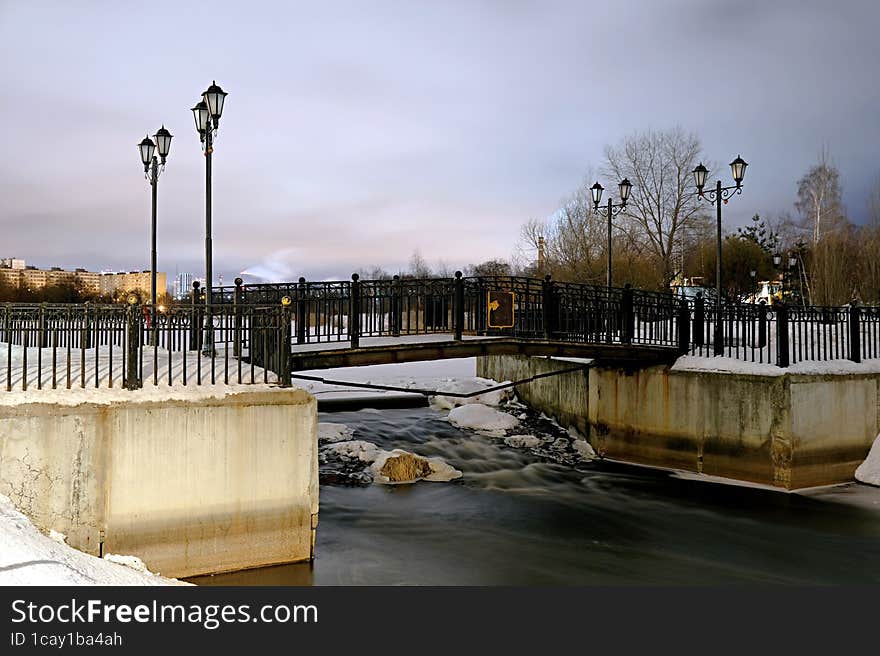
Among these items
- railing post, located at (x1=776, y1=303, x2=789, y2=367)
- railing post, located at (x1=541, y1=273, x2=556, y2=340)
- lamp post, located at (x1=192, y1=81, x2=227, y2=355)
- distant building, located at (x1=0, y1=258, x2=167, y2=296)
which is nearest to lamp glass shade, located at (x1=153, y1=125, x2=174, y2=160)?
lamp post, located at (x1=192, y1=81, x2=227, y2=355)

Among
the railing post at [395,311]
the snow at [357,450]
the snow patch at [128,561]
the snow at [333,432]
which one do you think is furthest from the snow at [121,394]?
the snow at [333,432]

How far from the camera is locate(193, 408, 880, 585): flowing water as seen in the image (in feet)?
33.1

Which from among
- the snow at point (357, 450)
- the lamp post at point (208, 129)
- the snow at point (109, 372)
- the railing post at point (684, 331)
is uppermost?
the lamp post at point (208, 129)

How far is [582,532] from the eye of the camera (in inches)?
482

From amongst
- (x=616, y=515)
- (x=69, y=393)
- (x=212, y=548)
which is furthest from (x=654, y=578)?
(x=69, y=393)

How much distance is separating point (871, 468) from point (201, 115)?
632 inches

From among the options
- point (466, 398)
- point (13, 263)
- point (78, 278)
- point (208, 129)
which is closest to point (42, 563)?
point (208, 129)

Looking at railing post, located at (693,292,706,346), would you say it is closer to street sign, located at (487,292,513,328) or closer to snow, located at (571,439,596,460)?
snow, located at (571,439,596,460)

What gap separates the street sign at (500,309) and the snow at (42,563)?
950 cm

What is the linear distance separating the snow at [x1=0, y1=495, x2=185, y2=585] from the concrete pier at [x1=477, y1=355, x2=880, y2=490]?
12356mm

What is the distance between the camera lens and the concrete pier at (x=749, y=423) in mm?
14227

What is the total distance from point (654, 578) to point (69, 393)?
860cm

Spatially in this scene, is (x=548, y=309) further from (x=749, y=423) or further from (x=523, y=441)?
(x=523, y=441)

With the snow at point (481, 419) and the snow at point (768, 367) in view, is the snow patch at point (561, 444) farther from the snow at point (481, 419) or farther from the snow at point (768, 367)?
the snow at point (768, 367)
